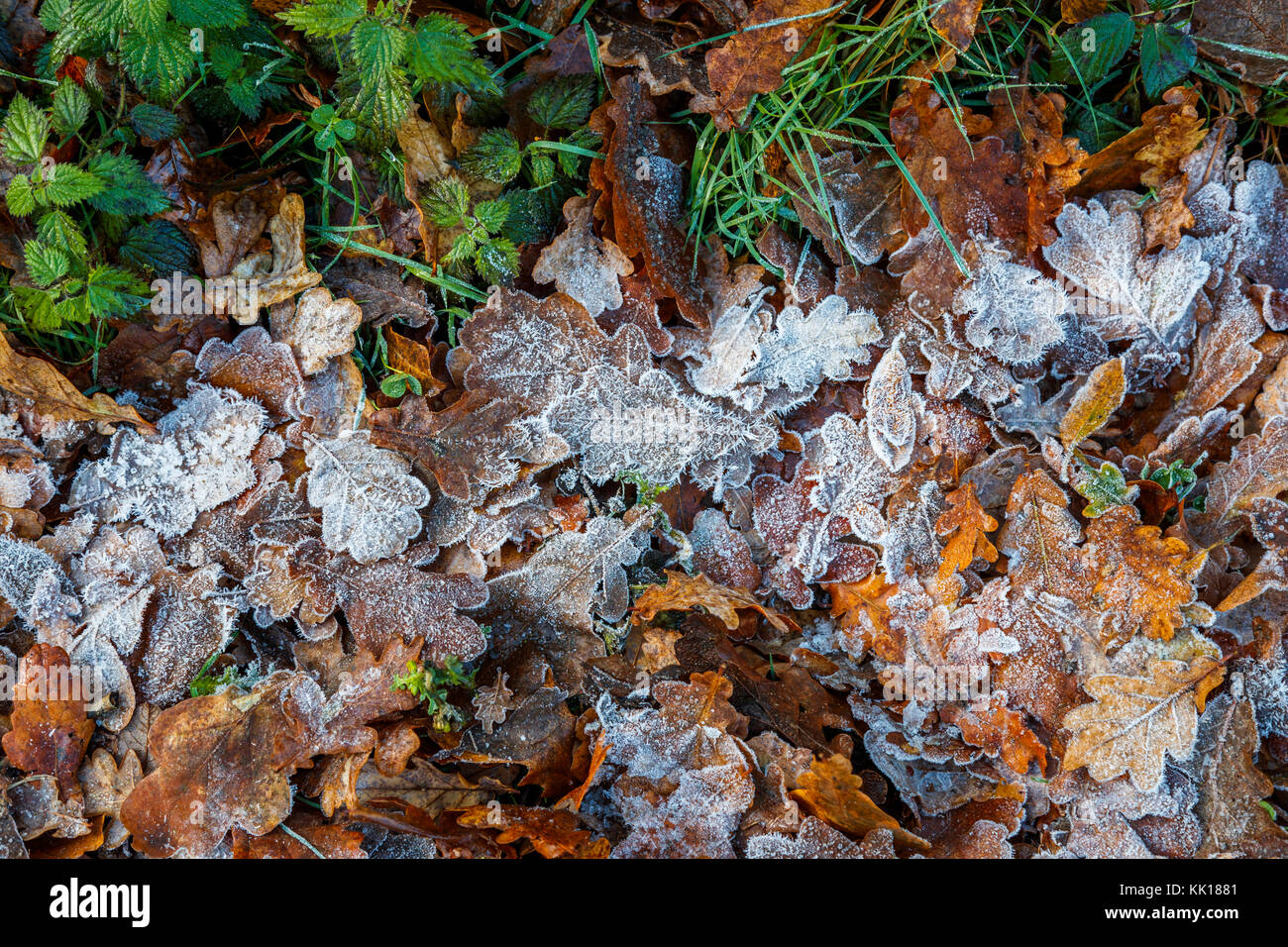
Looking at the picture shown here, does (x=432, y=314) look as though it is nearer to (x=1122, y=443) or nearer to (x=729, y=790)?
(x=729, y=790)

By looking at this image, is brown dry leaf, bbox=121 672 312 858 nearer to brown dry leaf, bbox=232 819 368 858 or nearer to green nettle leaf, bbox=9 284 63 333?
brown dry leaf, bbox=232 819 368 858

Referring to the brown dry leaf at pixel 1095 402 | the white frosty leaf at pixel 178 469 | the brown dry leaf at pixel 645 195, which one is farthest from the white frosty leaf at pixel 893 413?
the white frosty leaf at pixel 178 469

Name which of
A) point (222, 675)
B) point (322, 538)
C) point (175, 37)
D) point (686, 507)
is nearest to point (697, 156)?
point (686, 507)

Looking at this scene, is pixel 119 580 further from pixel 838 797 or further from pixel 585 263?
pixel 838 797

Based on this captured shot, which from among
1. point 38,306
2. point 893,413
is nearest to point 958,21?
point 893,413

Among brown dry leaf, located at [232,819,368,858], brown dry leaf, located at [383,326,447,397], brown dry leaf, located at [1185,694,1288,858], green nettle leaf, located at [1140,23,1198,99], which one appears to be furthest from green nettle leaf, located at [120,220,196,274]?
brown dry leaf, located at [1185,694,1288,858]

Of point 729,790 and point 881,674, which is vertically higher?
point 881,674
